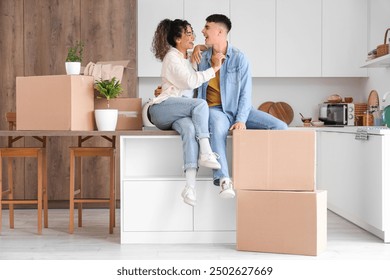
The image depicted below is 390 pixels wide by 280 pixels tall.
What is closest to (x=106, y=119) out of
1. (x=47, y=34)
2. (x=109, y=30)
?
(x=109, y=30)

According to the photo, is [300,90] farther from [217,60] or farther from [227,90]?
[217,60]

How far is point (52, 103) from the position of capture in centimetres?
454

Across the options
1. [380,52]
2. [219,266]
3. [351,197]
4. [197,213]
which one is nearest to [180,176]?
[197,213]

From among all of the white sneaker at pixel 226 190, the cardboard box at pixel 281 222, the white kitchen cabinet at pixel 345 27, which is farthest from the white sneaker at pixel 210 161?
the white kitchen cabinet at pixel 345 27

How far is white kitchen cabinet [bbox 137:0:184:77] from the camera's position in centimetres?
680

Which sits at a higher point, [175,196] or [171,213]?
[175,196]

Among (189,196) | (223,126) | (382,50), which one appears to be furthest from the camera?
(382,50)

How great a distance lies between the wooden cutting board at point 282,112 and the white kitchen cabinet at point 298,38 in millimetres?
391

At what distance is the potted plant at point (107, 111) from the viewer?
457cm

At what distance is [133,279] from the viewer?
3451mm

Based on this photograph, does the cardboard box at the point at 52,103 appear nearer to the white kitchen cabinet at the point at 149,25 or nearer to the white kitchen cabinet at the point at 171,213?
the white kitchen cabinet at the point at 171,213

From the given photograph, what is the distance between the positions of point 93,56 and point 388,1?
280 cm

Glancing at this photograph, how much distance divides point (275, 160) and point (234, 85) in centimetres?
64

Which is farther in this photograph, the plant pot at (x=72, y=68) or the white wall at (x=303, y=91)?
the white wall at (x=303, y=91)
